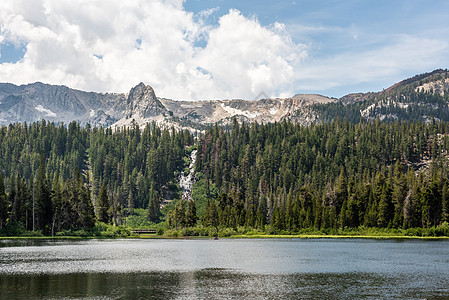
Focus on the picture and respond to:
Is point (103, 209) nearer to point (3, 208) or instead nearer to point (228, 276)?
point (3, 208)

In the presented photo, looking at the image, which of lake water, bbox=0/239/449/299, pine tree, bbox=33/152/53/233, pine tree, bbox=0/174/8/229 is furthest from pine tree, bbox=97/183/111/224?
lake water, bbox=0/239/449/299

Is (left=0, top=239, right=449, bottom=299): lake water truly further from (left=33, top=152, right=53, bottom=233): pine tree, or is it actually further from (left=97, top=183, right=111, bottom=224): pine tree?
(left=97, top=183, right=111, bottom=224): pine tree

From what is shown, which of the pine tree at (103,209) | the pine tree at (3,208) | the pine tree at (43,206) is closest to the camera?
the pine tree at (3,208)

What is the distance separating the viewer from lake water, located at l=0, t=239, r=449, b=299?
55719 millimetres

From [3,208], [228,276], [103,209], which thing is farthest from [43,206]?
[228,276]

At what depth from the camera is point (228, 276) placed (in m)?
69.9

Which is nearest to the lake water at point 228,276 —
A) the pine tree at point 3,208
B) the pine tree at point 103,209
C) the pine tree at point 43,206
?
the pine tree at point 3,208

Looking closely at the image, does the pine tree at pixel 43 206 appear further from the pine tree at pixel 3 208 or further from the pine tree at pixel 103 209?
the pine tree at pixel 103 209

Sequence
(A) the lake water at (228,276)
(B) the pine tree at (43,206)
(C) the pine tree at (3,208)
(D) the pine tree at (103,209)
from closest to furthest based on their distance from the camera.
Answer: (A) the lake water at (228,276) < (C) the pine tree at (3,208) < (B) the pine tree at (43,206) < (D) the pine tree at (103,209)

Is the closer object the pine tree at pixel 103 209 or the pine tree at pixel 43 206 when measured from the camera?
the pine tree at pixel 43 206

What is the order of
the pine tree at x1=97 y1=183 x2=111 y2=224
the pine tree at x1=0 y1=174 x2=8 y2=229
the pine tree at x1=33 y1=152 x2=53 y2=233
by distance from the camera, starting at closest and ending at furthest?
1. the pine tree at x1=0 y1=174 x2=8 y2=229
2. the pine tree at x1=33 y1=152 x2=53 y2=233
3. the pine tree at x1=97 y1=183 x2=111 y2=224

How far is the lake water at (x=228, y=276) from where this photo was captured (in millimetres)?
55719

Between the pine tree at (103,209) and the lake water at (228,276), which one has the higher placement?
the pine tree at (103,209)

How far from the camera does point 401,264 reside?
82.0 m
